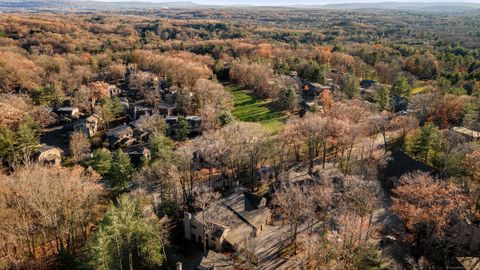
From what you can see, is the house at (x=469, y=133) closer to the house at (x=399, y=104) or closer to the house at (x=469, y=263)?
the house at (x=399, y=104)

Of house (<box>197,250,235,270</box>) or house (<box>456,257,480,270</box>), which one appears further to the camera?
house (<box>197,250,235,270</box>)

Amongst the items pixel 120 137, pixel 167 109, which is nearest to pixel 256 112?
pixel 167 109

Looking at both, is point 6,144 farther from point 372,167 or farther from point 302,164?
point 372,167

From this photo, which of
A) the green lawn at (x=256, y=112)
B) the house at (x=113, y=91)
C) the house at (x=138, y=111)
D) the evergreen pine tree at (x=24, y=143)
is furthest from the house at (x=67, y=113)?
the green lawn at (x=256, y=112)

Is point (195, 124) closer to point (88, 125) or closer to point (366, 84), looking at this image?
point (88, 125)

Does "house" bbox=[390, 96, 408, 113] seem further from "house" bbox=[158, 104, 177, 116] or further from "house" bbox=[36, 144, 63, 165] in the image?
"house" bbox=[36, 144, 63, 165]

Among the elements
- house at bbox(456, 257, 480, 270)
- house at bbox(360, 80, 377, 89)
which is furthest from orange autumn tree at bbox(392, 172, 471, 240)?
house at bbox(360, 80, 377, 89)

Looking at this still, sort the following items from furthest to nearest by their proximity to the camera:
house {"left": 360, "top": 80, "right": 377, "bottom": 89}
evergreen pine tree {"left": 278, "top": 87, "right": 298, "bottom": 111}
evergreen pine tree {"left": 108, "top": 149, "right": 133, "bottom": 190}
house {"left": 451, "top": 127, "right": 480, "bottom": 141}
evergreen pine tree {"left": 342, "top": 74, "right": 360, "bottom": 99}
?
house {"left": 360, "top": 80, "right": 377, "bottom": 89} → evergreen pine tree {"left": 342, "top": 74, "right": 360, "bottom": 99} → evergreen pine tree {"left": 278, "top": 87, "right": 298, "bottom": 111} → house {"left": 451, "top": 127, "right": 480, "bottom": 141} → evergreen pine tree {"left": 108, "top": 149, "right": 133, "bottom": 190}
